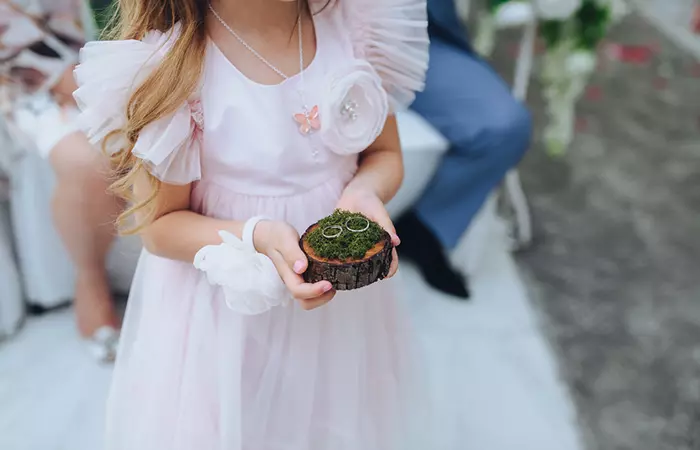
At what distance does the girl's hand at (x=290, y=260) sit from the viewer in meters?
0.70

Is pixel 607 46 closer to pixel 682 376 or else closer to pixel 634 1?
pixel 634 1

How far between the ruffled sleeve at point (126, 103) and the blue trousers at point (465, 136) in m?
1.07

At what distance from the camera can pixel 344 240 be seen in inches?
27.7

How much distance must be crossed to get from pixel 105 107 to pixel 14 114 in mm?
959

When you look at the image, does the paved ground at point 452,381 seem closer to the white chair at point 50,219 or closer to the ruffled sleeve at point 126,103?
the white chair at point 50,219

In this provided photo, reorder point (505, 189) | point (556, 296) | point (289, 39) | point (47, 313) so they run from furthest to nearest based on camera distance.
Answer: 1. point (505, 189)
2. point (556, 296)
3. point (47, 313)
4. point (289, 39)

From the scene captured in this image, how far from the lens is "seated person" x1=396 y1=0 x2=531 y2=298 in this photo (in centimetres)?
171

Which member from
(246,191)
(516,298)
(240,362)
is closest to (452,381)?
(516,298)

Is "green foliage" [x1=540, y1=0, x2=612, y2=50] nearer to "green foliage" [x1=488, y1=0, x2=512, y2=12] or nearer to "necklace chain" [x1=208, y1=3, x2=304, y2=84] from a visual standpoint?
"green foliage" [x1=488, y1=0, x2=512, y2=12]

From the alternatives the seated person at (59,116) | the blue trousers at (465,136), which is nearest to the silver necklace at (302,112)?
the seated person at (59,116)

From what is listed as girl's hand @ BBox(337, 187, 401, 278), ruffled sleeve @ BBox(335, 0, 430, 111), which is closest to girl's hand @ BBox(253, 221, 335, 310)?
girl's hand @ BBox(337, 187, 401, 278)

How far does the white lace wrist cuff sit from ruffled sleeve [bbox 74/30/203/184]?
0.10m

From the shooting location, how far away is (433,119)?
1786 millimetres

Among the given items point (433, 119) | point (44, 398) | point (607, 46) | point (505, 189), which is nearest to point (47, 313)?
point (44, 398)
